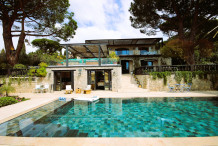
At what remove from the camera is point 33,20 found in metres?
13.8

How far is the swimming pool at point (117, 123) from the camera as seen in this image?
3.92m

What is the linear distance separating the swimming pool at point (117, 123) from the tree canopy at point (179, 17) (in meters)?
10.8

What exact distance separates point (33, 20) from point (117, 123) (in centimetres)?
1629

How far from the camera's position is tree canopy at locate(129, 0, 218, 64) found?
1293 centimetres

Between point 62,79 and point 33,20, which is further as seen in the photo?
point 33,20

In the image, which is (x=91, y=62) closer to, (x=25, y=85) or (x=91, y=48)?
(x=91, y=48)

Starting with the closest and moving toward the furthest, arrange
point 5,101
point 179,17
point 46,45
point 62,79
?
1. point 5,101
2. point 62,79
3. point 179,17
4. point 46,45

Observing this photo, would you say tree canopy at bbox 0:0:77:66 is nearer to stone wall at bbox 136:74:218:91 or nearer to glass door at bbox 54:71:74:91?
glass door at bbox 54:71:74:91

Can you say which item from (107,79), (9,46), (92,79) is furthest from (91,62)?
(9,46)

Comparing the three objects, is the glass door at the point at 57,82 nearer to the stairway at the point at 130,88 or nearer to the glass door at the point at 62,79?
the glass door at the point at 62,79

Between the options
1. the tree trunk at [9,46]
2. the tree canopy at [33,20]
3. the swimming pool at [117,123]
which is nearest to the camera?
the swimming pool at [117,123]

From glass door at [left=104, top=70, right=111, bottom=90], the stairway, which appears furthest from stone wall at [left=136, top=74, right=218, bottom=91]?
glass door at [left=104, top=70, right=111, bottom=90]

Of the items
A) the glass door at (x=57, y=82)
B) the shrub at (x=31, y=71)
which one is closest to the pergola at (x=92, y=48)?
the glass door at (x=57, y=82)

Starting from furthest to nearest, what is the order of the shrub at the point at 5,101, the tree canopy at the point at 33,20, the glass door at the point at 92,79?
the tree canopy at the point at 33,20 → the glass door at the point at 92,79 → the shrub at the point at 5,101
